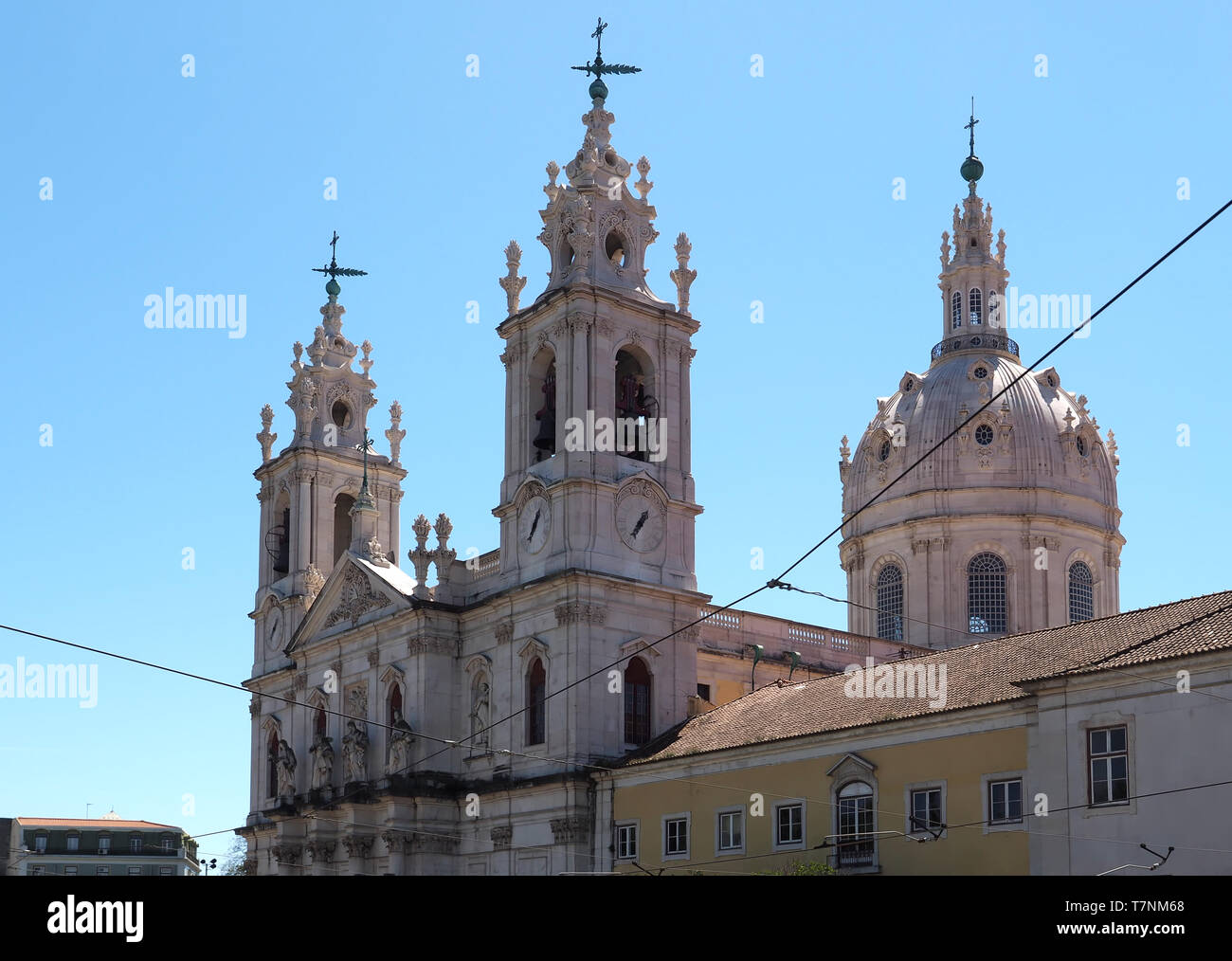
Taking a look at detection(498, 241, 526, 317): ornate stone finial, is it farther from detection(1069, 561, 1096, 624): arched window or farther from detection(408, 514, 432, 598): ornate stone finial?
detection(1069, 561, 1096, 624): arched window

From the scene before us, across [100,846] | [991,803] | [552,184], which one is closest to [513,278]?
[552,184]

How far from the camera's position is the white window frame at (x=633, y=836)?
45062 millimetres

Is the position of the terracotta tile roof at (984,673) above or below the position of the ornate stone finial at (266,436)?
below

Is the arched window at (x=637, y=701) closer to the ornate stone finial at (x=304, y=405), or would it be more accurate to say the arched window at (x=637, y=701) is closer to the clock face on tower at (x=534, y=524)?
the clock face on tower at (x=534, y=524)

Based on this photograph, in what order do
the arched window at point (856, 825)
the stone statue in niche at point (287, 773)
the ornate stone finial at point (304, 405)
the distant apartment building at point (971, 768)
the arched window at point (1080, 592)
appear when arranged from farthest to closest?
the arched window at point (1080, 592) → the ornate stone finial at point (304, 405) → the stone statue in niche at point (287, 773) → the arched window at point (856, 825) → the distant apartment building at point (971, 768)

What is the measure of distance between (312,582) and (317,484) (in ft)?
13.2

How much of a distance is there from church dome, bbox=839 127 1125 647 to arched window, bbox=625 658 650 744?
66.9 feet

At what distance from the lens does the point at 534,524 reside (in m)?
51.4

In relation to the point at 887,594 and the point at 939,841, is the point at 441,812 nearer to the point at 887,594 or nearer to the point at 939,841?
the point at 939,841

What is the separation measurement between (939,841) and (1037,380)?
39171mm

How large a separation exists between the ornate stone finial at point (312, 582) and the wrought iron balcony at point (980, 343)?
28210 millimetres

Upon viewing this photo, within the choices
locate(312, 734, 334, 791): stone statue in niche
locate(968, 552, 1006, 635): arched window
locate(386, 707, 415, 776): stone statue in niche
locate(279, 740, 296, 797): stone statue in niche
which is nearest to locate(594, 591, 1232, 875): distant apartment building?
locate(386, 707, 415, 776): stone statue in niche

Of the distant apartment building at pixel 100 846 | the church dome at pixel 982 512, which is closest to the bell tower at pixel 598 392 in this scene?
the church dome at pixel 982 512
